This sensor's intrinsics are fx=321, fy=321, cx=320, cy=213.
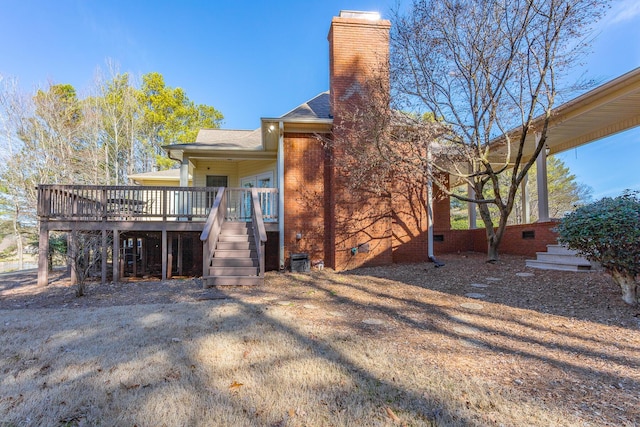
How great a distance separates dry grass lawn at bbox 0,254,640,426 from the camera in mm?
2150

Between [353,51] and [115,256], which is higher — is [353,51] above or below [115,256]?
above

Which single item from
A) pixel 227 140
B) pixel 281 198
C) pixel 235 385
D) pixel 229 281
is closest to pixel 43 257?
pixel 229 281

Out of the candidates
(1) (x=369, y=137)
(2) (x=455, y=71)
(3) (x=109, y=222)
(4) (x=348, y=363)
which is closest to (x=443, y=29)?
(2) (x=455, y=71)

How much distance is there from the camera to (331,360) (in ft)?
9.73

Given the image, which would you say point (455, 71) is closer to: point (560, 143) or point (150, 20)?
point (560, 143)

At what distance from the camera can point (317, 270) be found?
8672 millimetres

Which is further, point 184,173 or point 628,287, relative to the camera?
point 184,173

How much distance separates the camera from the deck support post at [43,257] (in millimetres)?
7793

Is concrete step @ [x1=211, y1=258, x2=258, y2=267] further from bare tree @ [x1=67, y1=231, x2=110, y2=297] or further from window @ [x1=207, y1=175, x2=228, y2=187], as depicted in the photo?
window @ [x1=207, y1=175, x2=228, y2=187]

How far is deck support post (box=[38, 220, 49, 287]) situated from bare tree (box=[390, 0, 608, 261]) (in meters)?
9.44

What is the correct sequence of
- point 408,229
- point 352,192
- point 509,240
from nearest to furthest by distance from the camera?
point 352,192
point 408,229
point 509,240

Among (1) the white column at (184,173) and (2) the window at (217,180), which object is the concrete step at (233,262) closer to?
(1) the white column at (184,173)

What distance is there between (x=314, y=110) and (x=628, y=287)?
8.54 meters

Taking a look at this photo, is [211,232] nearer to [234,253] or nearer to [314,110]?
[234,253]
